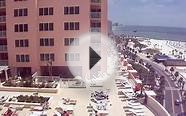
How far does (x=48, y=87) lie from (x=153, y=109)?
41.1 ft

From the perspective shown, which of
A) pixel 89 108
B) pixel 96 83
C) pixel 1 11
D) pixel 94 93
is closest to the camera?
pixel 89 108

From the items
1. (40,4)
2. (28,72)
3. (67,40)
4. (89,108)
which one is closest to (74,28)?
(67,40)

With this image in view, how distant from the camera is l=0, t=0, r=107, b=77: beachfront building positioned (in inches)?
1706

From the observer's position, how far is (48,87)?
37219 millimetres

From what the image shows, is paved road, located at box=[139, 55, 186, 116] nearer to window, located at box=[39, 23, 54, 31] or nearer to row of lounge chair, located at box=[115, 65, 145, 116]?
row of lounge chair, located at box=[115, 65, 145, 116]

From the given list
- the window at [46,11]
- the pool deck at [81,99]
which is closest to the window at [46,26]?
the window at [46,11]

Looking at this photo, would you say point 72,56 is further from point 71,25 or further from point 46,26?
point 46,26

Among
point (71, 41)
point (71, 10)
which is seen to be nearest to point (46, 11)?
point (71, 10)

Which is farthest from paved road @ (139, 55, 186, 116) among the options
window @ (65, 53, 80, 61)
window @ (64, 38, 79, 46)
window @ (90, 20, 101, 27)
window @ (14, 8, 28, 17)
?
window @ (14, 8, 28, 17)

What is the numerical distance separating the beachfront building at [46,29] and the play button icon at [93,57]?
1757mm

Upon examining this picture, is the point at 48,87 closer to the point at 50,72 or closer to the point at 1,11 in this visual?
the point at 50,72

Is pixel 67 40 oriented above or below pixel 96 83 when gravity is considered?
above

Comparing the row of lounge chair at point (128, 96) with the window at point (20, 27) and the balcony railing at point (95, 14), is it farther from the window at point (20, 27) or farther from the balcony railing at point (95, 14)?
the window at point (20, 27)

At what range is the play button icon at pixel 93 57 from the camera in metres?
43.8
